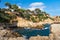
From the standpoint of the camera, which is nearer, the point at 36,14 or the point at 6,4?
the point at 6,4

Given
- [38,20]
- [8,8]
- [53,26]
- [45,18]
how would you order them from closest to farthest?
[53,26]
[8,8]
[38,20]
[45,18]

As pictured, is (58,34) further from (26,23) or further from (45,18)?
(45,18)

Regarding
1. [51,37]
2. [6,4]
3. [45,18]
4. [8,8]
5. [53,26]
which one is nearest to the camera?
[53,26]

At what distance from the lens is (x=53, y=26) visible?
19.6ft

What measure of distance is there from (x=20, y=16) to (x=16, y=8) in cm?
453

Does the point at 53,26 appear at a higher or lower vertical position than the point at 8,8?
lower

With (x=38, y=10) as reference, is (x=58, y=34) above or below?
below

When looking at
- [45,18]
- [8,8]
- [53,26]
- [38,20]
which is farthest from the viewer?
[45,18]

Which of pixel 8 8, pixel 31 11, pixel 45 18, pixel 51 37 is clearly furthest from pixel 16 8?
pixel 51 37

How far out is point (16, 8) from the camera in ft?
313

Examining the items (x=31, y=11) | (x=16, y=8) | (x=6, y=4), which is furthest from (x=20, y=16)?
(x=31, y=11)

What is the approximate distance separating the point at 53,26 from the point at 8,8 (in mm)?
88480

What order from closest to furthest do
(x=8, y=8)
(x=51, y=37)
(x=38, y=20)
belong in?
(x=51, y=37) < (x=8, y=8) < (x=38, y=20)

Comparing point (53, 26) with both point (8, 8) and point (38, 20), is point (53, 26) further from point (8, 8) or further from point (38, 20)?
point (38, 20)
